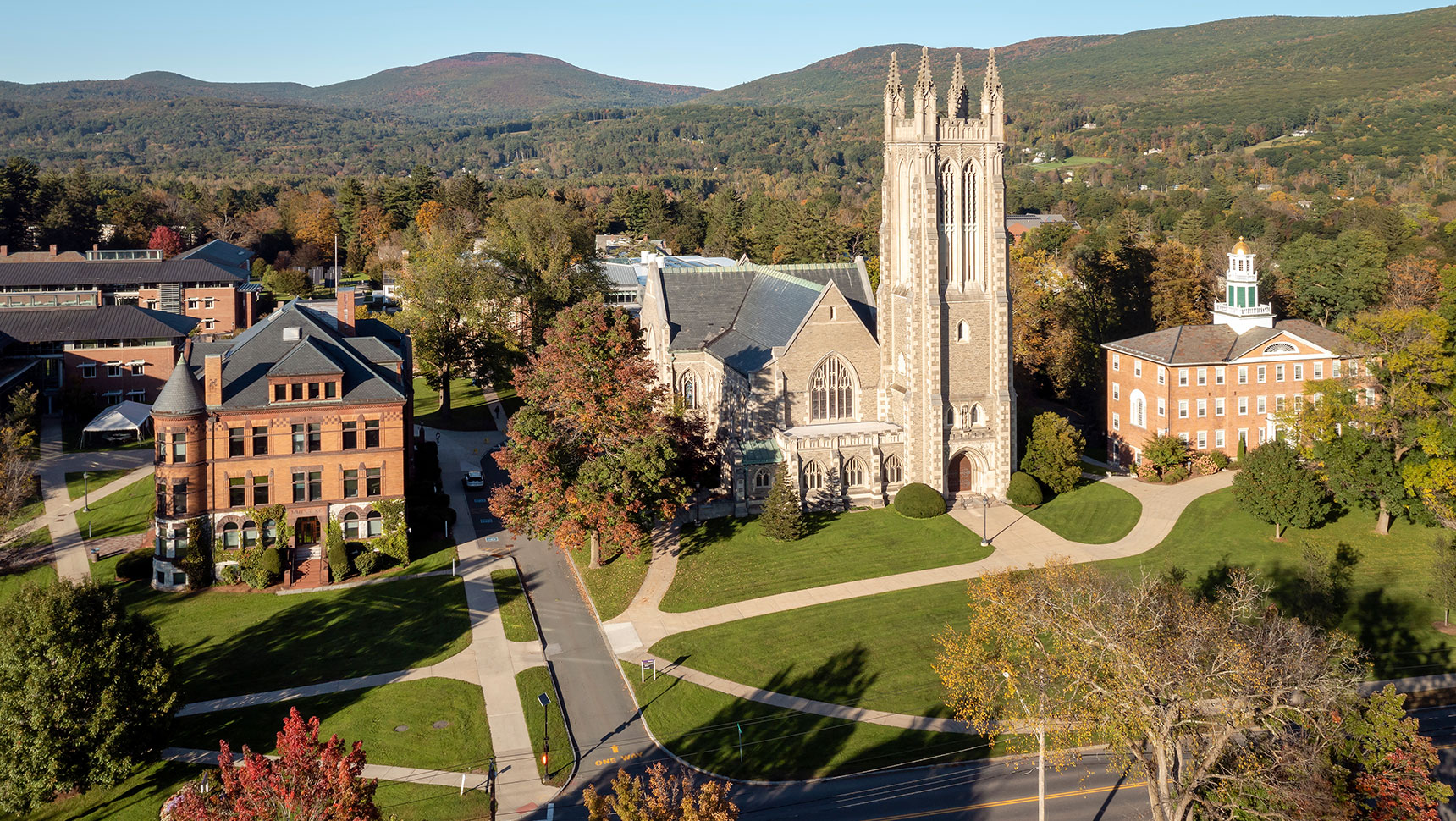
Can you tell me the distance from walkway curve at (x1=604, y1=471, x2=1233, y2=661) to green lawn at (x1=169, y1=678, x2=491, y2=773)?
7363 mm

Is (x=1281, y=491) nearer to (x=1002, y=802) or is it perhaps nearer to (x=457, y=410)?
(x=1002, y=802)

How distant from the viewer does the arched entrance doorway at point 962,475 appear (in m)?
61.1

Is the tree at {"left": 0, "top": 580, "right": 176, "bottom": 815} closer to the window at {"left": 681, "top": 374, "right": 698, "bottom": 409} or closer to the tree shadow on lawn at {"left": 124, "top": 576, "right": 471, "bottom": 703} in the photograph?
Answer: the tree shadow on lawn at {"left": 124, "top": 576, "right": 471, "bottom": 703}

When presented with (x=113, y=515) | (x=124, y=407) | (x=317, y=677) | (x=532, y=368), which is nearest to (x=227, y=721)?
(x=317, y=677)

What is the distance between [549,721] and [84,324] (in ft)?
217

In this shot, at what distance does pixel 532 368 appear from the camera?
177 feet

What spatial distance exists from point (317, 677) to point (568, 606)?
36.9ft

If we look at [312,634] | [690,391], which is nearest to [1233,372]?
[690,391]

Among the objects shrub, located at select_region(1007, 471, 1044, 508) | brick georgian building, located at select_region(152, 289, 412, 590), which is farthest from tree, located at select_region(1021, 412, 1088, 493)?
brick georgian building, located at select_region(152, 289, 412, 590)

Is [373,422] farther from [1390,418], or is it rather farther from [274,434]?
[1390,418]

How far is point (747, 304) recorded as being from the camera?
69.8 metres

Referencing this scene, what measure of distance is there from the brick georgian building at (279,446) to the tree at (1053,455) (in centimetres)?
3361

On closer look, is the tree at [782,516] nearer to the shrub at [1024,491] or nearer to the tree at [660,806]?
the shrub at [1024,491]

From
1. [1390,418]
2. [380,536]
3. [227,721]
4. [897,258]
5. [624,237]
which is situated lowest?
[227,721]
